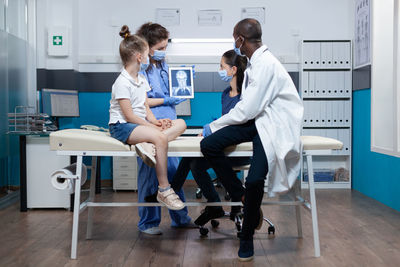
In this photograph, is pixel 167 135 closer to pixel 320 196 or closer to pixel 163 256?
pixel 163 256

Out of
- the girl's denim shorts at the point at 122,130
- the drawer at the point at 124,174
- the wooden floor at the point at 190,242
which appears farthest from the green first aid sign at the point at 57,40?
the girl's denim shorts at the point at 122,130

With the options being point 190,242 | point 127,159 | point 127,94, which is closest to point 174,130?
point 127,94

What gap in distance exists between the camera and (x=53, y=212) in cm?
351

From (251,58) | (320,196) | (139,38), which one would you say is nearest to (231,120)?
(251,58)

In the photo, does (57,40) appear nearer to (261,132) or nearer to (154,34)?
(154,34)

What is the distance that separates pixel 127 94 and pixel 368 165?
9.44 feet

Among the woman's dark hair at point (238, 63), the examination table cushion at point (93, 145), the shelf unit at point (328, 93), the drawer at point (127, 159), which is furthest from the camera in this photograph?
the shelf unit at point (328, 93)

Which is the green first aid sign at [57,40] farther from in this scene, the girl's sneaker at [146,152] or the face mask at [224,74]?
the girl's sneaker at [146,152]

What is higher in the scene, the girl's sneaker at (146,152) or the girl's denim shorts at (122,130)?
the girl's denim shorts at (122,130)

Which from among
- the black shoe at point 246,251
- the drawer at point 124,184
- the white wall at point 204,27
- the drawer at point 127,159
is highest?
the white wall at point 204,27

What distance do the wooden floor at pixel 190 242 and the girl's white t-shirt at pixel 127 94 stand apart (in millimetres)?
773

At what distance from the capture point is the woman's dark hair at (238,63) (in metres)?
2.93

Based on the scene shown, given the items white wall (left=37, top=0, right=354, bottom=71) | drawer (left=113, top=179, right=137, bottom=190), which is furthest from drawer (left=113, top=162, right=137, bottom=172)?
white wall (left=37, top=0, right=354, bottom=71)

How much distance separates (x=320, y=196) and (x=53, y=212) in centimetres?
255
